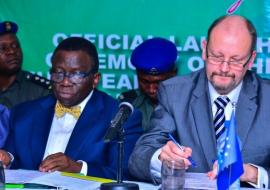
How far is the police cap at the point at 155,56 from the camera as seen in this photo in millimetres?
5430

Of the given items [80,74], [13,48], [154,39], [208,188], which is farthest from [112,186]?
[13,48]

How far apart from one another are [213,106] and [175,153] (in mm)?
700

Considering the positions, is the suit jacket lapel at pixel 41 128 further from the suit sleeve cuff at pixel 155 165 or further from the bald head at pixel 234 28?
the bald head at pixel 234 28

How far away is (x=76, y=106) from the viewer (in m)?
4.70

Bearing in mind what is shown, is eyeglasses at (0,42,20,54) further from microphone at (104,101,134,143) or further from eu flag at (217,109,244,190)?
eu flag at (217,109,244,190)

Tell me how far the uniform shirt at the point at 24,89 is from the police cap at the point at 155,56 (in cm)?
76

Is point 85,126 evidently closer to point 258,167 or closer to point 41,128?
point 41,128

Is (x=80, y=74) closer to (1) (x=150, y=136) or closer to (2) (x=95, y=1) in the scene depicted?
(1) (x=150, y=136)

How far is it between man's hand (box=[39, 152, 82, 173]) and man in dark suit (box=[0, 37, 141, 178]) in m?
0.25

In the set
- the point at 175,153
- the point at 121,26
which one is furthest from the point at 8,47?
the point at 175,153

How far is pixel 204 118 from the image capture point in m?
4.15

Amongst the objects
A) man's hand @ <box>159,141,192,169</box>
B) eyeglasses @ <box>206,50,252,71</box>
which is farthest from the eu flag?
eyeglasses @ <box>206,50,252,71</box>

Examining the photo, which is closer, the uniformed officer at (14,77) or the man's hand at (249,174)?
the man's hand at (249,174)

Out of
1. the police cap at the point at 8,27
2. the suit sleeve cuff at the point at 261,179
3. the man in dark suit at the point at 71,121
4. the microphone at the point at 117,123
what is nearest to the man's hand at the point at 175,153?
the microphone at the point at 117,123
